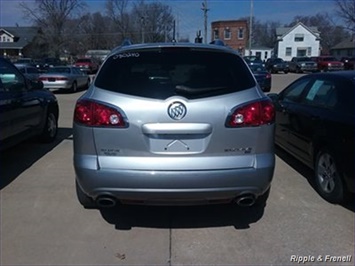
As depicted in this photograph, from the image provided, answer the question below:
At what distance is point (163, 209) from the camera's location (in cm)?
463

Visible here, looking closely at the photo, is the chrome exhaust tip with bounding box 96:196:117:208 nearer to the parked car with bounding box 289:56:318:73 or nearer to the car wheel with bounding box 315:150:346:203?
the car wheel with bounding box 315:150:346:203

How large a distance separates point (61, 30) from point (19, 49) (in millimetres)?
11527

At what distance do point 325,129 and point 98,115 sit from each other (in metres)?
2.83

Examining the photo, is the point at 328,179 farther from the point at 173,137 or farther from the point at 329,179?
the point at 173,137

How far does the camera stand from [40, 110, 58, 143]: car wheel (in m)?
7.99

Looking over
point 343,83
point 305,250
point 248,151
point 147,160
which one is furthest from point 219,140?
point 343,83

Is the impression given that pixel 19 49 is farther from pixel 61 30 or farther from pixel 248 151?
pixel 248 151

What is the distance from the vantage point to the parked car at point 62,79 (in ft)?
67.5

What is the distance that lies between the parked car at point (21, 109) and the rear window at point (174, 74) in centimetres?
273

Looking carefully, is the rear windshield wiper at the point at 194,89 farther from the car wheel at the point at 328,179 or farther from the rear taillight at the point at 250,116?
the car wheel at the point at 328,179

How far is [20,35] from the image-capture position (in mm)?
84500

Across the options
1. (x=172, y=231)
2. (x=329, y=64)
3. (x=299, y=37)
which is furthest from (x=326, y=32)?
(x=172, y=231)

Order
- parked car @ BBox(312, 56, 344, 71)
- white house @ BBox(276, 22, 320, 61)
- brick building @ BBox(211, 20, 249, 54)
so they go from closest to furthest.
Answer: parked car @ BBox(312, 56, 344, 71)
white house @ BBox(276, 22, 320, 61)
brick building @ BBox(211, 20, 249, 54)

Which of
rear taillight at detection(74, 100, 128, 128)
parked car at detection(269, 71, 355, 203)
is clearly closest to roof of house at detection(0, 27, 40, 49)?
parked car at detection(269, 71, 355, 203)
